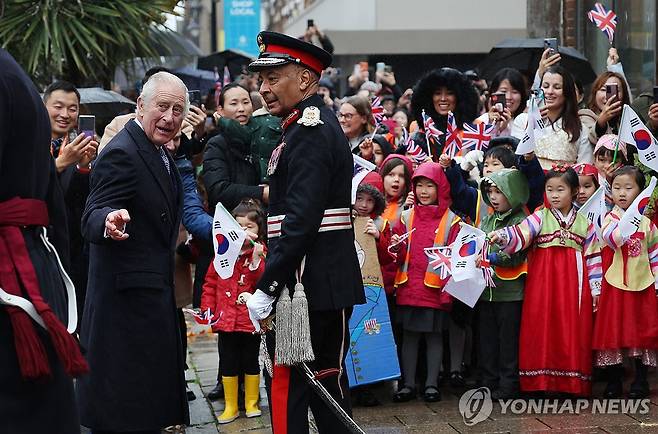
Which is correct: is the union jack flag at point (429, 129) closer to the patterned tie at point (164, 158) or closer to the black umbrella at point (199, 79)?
the patterned tie at point (164, 158)

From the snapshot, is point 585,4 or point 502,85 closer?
point 502,85

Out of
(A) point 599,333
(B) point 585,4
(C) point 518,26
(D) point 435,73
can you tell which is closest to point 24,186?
(A) point 599,333

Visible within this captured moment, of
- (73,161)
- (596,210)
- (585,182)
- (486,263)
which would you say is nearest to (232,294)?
(73,161)

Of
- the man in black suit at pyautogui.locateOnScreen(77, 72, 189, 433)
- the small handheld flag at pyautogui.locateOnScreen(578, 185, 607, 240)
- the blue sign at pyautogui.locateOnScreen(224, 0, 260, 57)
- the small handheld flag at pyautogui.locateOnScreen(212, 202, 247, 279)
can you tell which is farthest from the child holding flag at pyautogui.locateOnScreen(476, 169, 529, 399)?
the blue sign at pyautogui.locateOnScreen(224, 0, 260, 57)

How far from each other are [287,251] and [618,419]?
9.59 feet

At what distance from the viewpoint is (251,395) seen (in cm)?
735

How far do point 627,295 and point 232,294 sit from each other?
102 inches

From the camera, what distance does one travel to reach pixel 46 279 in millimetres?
4066

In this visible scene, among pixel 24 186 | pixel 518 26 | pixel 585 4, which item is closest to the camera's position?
pixel 24 186

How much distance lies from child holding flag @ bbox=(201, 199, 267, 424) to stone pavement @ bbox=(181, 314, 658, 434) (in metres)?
0.17

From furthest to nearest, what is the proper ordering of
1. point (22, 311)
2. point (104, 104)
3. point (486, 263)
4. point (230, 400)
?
point (104, 104), point (486, 263), point (230, 400), point (22, 311)

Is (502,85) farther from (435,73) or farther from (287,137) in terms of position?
(287,137)

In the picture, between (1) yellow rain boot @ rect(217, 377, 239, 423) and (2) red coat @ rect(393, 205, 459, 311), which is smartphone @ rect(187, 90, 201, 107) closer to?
(2) red coat @ rect(393, 205, 459, 311)

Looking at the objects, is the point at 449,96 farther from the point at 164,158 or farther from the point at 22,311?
the point at 22,311
